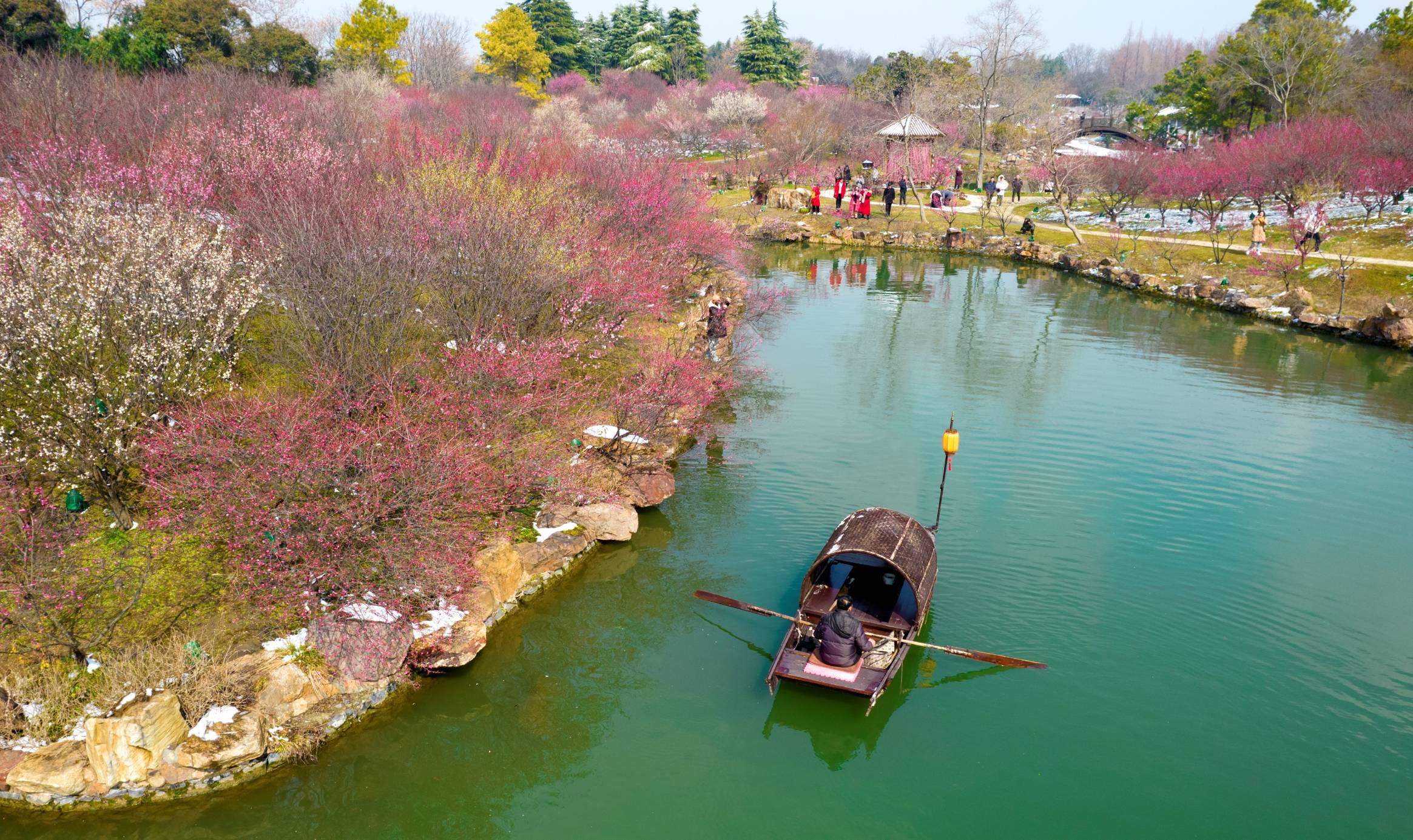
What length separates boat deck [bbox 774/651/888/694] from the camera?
13781 mm

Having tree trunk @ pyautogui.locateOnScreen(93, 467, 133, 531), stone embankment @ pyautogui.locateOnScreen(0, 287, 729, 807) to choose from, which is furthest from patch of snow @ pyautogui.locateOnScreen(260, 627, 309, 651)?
tree trunk @ pyautogui.locateOnScreen(93, 467, 133, 531)

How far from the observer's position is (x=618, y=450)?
21406 millimetres

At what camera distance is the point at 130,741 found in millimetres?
11844

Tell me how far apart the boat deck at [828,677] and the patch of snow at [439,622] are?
5.59 metres

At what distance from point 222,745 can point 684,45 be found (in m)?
91.5

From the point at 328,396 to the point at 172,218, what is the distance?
232 inches

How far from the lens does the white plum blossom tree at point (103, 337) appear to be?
14039 mm

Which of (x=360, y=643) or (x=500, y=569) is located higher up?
(x=500, y=569)

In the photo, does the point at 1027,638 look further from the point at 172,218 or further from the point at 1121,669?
the point at 172,218

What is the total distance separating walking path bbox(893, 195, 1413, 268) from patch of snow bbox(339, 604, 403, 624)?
44.9 metres

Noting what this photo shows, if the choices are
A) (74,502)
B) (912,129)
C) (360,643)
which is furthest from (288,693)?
(912,129)

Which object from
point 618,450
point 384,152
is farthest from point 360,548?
point 384,152

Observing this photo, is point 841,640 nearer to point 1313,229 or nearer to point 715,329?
point 715,329

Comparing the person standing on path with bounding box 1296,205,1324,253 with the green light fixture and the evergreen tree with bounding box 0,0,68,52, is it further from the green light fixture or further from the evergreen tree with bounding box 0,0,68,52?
the evergreen tree with bounding box 0,0,68,52
